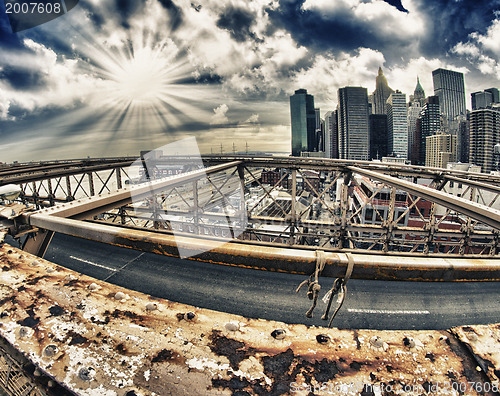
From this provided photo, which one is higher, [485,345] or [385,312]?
[485,345]

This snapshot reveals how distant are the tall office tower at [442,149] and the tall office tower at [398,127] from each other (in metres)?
37.8

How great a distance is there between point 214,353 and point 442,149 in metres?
146

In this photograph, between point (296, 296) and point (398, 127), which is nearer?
point (296, 296)

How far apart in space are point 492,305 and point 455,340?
671 centimetres

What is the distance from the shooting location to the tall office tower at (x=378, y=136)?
154375mm

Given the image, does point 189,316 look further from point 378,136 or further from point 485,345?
point 378,136

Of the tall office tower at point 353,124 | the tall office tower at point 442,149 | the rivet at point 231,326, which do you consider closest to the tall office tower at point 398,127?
the tall office tower at point 353,124

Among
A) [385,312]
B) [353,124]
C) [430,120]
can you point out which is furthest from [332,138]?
[385,312]

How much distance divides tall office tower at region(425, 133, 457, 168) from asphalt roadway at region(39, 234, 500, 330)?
422 ft

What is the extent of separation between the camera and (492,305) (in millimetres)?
5727

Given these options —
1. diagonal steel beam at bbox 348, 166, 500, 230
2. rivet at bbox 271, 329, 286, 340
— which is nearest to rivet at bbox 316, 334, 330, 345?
rivet at bbox 271, 329, 286, 340

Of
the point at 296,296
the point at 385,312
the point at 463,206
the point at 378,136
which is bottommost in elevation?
the point at 385,312

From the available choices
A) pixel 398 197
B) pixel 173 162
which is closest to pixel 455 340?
pixel 173 162

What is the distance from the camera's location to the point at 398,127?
156125 mm
